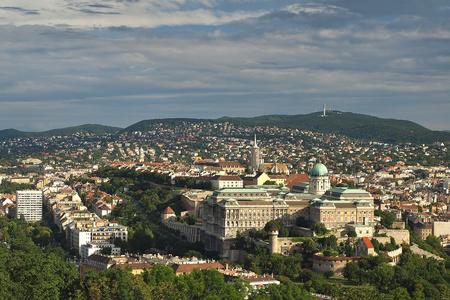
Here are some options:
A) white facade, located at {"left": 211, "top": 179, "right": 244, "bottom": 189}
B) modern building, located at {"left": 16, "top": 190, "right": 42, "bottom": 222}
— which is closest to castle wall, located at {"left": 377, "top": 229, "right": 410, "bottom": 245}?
white facade, located at {"left": 211, "top": 179, "right": 244, "bottom": 189}

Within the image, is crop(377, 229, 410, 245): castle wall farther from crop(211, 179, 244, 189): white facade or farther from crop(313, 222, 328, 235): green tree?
crop(211, 179, 244, 189): white facade

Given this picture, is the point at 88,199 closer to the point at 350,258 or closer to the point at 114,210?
the point at 114,210

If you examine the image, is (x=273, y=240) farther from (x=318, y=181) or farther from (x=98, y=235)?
(x=98, y=235)

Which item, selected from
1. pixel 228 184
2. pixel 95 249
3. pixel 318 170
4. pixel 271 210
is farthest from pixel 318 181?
pixel 95 249

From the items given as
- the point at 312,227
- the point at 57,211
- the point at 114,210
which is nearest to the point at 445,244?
the point at 312,227

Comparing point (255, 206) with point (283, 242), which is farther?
point (255, 206)

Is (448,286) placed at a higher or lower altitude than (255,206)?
lower

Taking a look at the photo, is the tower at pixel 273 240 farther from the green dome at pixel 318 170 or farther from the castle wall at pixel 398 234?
the green dome at pixel 318 170
